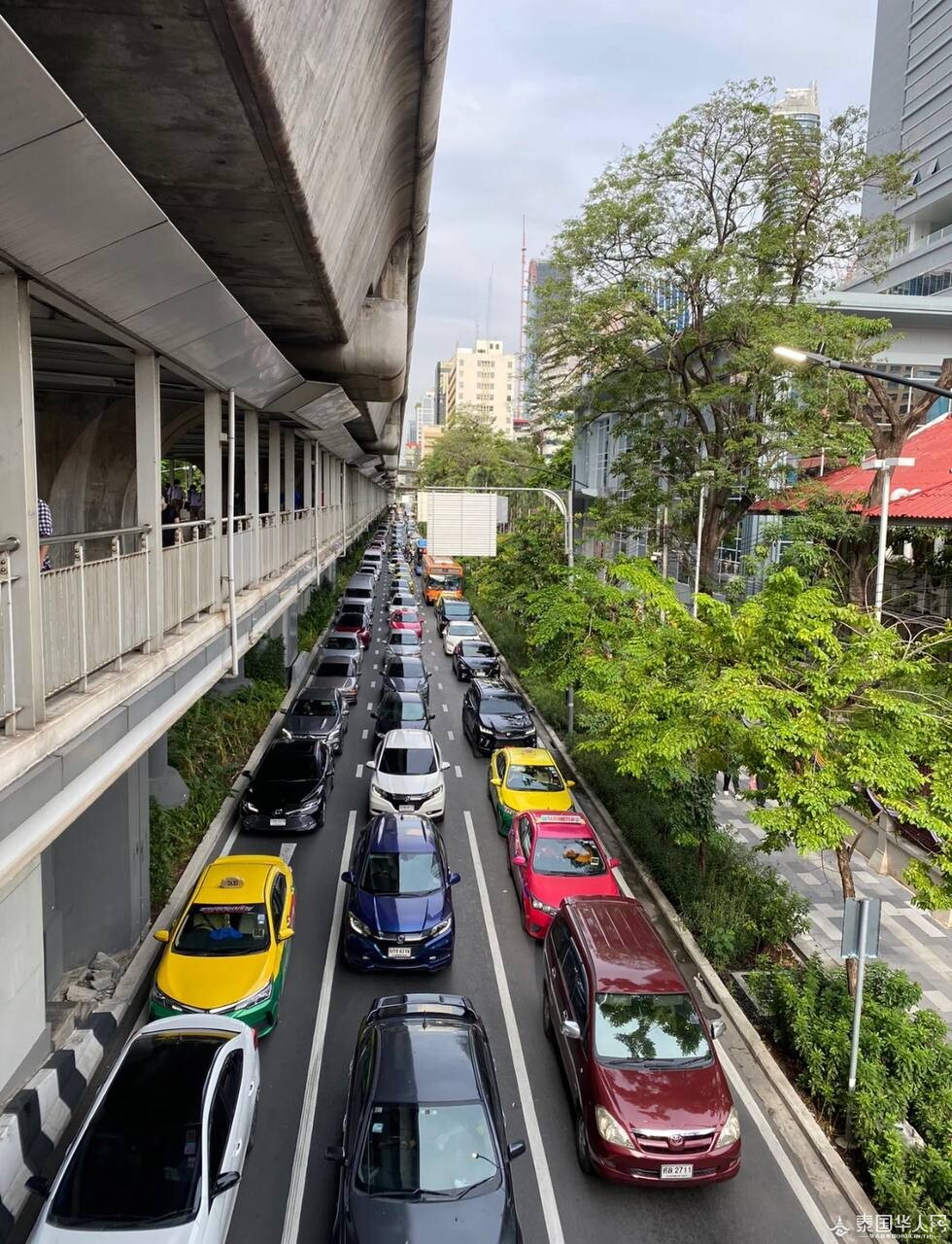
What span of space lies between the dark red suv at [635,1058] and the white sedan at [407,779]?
6.17 metres

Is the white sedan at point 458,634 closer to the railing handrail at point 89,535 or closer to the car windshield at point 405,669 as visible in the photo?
the car windshield at point 405,669

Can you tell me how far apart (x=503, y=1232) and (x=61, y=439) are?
1690 cm

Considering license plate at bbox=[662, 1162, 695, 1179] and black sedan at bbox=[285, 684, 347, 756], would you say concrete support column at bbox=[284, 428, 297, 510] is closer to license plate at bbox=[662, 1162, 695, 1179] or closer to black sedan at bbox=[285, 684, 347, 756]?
→ black sedan at bbox=[285, 684, 347, 756]

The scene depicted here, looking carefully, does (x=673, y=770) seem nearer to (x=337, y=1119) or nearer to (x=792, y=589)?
(x=792, y=589)

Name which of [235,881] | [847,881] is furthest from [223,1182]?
[847,881]

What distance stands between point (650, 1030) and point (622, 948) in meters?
1.16

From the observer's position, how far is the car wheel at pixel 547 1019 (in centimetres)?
959

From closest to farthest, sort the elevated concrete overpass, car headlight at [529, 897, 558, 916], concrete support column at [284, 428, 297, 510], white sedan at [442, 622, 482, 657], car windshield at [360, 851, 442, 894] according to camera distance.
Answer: the elevated concrete overpass → car windshield at [360, 851, 442, 894] → car headlight at [529, 897, 558, 916] → concrete support column at [284, 428, 297, 510] → white sedan at [442, 622, 482, 657]

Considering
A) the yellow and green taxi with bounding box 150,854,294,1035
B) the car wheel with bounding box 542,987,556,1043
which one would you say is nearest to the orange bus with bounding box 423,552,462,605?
the yellow and green taxi with bounding box 150,854,294,1035

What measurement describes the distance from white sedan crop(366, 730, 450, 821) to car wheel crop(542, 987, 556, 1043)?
5.92m

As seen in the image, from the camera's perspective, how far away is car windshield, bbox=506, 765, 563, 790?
16109 millimetres

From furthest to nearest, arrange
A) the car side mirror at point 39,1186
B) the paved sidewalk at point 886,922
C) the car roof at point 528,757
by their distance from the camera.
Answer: the car roof at point 528,757 → the paved sidewalk at point 886,922 → the car side mirror at point 39,1186

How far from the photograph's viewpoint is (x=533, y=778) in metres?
16.3

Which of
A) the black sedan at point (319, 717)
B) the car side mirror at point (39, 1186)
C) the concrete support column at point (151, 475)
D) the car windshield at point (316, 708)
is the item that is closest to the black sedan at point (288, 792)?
the black sedan at point (319, 717)
